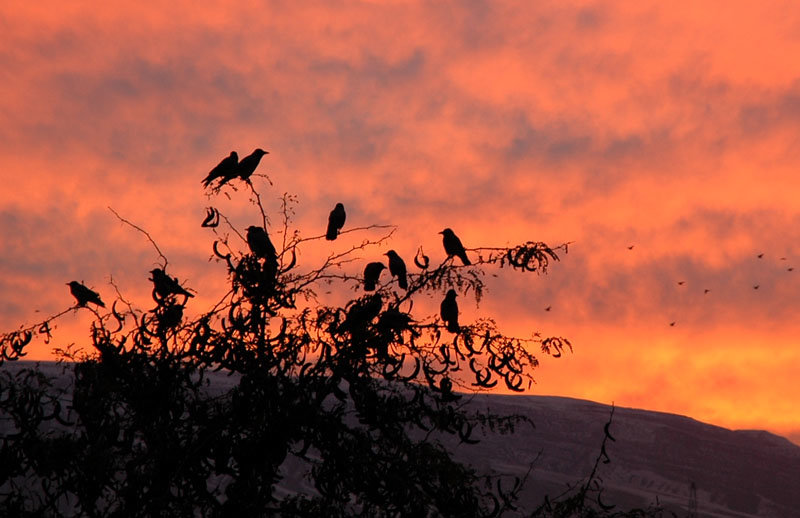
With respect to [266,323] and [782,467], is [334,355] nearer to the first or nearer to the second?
[266,323]

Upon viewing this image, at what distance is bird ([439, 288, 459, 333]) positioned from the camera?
1009 cm

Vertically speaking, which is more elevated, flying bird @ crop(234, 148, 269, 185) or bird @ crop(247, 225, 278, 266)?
flying bird @ crop(234, 148, 269, 185)

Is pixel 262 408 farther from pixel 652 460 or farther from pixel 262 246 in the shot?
pixel 652 460

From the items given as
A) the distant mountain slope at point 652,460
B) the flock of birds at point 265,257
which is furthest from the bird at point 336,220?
the distant mountain slope at point 652,460

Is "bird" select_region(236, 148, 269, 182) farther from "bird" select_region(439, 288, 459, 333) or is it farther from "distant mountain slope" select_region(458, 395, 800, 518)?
"distant mountain slope" select_region(458, 395, 800, 518)

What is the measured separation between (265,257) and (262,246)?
13cm

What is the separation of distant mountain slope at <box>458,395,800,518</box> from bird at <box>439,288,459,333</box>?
144 metres

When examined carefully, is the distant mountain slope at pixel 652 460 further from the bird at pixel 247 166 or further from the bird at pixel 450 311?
the bird at pixel 450 311

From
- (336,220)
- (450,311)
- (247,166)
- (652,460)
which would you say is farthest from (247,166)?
(652,460)

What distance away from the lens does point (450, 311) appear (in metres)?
10.2

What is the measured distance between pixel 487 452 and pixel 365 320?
165 m

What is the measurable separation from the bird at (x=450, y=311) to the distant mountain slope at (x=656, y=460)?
472 feet

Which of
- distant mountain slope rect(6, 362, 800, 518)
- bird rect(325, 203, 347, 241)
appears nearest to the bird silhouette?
bird rect(325, 203, 347, 241)

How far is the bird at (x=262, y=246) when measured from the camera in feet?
34.4
